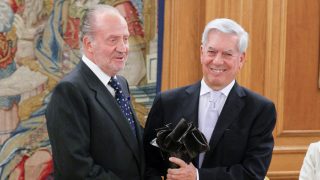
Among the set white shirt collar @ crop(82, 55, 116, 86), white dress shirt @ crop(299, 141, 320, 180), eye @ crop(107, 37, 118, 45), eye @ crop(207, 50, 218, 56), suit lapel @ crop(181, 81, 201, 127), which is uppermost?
eye @ crop(107, 37, 118, 45)

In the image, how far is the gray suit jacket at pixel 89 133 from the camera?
2.09 m

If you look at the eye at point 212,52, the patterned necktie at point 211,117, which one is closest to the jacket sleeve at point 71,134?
the patterned necktie at point 211,117

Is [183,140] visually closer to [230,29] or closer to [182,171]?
[182,171]

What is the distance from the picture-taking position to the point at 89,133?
7.07 ft

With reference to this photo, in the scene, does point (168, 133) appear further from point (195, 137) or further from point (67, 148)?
point (67, 148)

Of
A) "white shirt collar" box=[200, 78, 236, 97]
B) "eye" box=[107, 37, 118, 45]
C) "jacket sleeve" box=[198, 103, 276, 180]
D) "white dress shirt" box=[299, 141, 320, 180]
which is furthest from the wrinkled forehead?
"white dress shirt" box=[299, 141, 320, 180]

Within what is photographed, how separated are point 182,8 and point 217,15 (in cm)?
25

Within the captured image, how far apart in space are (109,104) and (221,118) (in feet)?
1.68

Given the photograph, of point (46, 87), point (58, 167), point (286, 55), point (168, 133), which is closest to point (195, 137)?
point (168, 133)

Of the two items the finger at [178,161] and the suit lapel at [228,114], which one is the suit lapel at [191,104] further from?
the finger at [178,161]

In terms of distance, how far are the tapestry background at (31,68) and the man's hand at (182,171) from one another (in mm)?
1344

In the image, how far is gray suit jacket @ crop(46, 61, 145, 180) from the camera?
2.09 meters

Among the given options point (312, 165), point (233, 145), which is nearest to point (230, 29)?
point (233, 145)

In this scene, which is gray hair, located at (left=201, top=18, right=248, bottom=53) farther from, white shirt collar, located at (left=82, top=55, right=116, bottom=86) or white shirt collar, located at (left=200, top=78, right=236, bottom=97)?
white shirt collar, located at (left=82, top=55, right=116, bottom=86)
